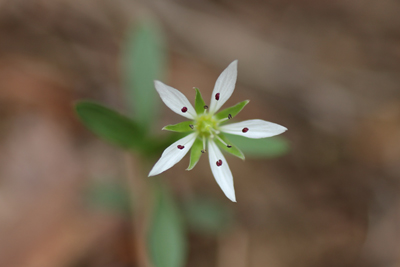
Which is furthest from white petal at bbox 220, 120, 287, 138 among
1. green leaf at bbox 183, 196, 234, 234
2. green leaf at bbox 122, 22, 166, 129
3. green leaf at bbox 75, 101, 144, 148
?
green leaf at bbox 183, 196, 234, 234

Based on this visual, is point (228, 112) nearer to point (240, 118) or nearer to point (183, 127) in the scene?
point (183, 127)

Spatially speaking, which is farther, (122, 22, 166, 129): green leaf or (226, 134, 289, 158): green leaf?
(122, 22, 166, 129): green leaf

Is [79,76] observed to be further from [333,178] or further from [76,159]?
[333,178]

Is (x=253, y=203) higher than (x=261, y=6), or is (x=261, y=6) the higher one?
(x=261, y=6)

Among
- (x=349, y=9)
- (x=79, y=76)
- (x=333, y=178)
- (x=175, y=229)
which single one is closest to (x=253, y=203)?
(x=333, y=178)

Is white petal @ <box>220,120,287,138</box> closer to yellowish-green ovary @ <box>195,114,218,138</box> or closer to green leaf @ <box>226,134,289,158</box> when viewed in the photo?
yellowish-green ovary @ <box>195,114,218,138</box>

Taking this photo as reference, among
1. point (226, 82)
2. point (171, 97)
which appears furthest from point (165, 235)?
point (226, 82)

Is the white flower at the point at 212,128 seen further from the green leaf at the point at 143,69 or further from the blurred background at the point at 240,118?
the blurred background at the point at 240,118

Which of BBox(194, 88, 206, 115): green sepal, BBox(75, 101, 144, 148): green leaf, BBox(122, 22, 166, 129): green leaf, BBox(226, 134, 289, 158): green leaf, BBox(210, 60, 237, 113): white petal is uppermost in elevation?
BBox(122, 22, 166, 129): green leaf
